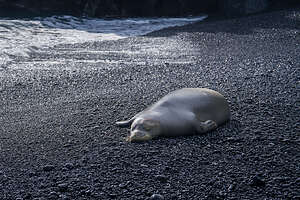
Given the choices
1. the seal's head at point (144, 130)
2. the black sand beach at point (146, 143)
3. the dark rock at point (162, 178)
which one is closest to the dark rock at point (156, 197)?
the black sand beach at point (146, 143)

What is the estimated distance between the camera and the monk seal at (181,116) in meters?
3.91

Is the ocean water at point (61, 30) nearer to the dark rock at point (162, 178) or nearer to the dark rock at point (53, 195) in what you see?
the dark rock at point (53, 195)

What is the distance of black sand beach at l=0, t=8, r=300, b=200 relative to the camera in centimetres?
320

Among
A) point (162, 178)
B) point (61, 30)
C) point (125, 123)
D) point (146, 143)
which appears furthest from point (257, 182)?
point (61, 30)

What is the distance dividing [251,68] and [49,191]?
4.21 metres

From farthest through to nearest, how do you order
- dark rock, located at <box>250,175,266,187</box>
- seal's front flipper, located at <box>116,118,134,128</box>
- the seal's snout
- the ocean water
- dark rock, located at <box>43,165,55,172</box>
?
the ocean water
seal's front flipper, located at <box>116,118,134,128</box>
the seal's snout
dark rock, located at <box>43,165,55,172</box>
dark rock, located at <box>250,175,266,187</box>

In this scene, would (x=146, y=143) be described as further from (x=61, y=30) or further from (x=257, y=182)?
(x=61, y=30)

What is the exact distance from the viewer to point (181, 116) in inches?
159

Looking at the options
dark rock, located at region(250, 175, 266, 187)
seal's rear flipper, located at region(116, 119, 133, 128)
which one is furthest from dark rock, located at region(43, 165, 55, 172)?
dark rock, located at region(250, 175, 266, 187)

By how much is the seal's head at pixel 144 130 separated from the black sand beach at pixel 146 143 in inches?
2.6

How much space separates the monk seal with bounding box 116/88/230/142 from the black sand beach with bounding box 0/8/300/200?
0.26 feet

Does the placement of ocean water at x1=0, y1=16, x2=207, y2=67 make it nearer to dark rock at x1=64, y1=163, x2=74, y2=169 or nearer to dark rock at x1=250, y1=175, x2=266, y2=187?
dark rock at x1=64, y1=163, x2=74, y2=169

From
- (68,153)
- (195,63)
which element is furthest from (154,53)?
(68,153)

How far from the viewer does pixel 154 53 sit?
28.2 ft
